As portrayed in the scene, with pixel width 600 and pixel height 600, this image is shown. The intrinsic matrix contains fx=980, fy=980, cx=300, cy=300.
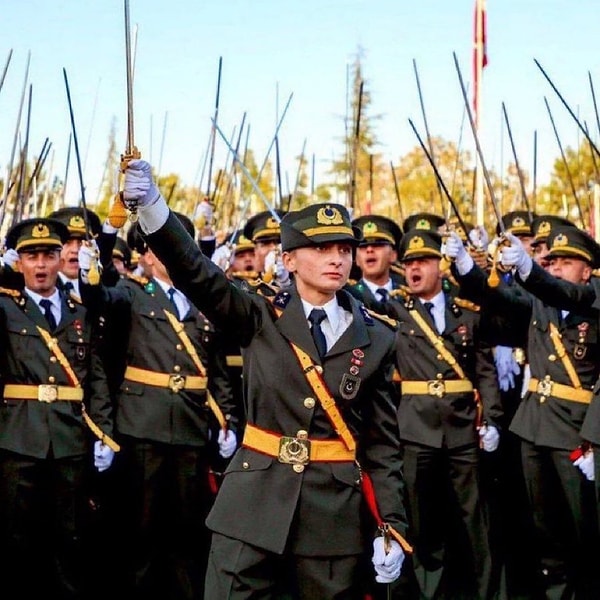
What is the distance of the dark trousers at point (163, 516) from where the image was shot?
21.2 ft

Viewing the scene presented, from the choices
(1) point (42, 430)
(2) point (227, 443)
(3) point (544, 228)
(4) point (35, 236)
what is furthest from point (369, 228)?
(1) point (42, 430)

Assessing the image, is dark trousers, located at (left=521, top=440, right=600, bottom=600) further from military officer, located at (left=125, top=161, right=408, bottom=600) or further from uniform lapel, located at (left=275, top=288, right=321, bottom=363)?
uniform lapel, located at (left=275, top=288, right=321, bottom=363)

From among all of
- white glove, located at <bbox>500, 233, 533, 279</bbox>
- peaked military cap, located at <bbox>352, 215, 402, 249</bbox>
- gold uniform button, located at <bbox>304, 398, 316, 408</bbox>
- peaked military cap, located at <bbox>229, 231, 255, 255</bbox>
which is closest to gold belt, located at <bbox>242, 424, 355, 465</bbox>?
gold uniform button, located at <bbox>304, 398, 316, 408</bbox>

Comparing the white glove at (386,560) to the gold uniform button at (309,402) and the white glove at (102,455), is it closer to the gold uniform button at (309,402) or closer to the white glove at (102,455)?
the gold uniform button at (309,402)

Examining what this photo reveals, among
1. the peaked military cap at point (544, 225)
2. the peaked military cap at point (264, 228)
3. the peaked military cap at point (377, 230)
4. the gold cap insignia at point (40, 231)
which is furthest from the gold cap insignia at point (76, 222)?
the peaked military cap at point (544, 225)

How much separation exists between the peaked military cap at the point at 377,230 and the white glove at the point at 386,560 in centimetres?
401

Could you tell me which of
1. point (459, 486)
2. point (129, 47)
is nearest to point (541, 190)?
point (459, 486)

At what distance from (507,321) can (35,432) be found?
129 inches

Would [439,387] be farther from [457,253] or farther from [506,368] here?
[506,368]

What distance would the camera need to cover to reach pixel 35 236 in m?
6.30

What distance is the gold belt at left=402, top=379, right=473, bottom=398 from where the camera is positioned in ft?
22.5

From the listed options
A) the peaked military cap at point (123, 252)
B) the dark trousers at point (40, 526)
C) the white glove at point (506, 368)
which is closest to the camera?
the dark trousers at point (40, 526)

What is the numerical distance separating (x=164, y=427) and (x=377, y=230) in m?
2.44

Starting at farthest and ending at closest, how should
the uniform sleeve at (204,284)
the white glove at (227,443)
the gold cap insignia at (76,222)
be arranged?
the gold cap insignia at (76,222) → the white glove at (227,443) → the uniform sleeve at (204,284)
